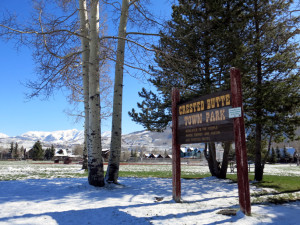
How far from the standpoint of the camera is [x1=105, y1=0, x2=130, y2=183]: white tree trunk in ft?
31.1

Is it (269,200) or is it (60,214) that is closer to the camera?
(60,214)

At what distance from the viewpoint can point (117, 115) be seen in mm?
9609

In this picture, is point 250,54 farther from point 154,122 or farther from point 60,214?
point 60,214

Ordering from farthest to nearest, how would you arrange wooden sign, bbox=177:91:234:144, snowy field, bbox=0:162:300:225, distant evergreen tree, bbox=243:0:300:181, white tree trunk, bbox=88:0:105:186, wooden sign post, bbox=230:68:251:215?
distant evergreen tree, bbox=243:0:300:181 → white tree trunk, bbox=88:0:105:186 → wooden sign, bbox=177:91:234:144 → wooden sign post, bbox=230:68:251:215 → snowy field, bbox=0:162:300:225

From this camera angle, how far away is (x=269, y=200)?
337 inches

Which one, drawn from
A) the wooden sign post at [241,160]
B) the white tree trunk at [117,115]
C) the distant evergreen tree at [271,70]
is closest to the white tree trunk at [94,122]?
the white tree trunk at [117,115]

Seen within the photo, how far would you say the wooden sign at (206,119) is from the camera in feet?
21.7

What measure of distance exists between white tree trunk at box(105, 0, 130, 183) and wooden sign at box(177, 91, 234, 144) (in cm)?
262

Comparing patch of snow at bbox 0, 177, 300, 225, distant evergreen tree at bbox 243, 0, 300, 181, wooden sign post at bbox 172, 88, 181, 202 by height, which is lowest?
patch of snow at bbox 0, 177, 300, 225

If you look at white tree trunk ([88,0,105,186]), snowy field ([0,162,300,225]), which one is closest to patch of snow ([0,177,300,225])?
snowy field ([0,162,300,225])

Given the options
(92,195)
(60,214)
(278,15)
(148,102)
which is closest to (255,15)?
(278,15)

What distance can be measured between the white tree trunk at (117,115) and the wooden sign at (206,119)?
2625 millimetres

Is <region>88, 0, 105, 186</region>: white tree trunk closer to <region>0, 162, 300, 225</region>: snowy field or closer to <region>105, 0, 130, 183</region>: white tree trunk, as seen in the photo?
<region>0, 162, 300, 225</region>: snowy field

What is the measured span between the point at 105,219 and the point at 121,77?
5.94 metres
